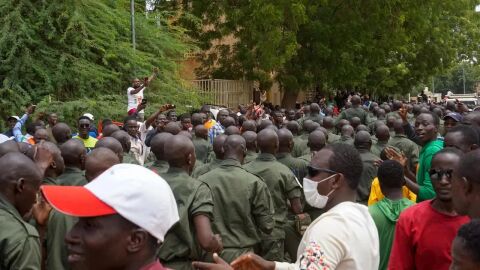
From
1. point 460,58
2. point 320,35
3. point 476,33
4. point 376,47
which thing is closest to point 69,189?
point 320,35

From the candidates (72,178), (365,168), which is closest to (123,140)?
(72,178)

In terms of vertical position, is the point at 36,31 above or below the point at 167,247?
above

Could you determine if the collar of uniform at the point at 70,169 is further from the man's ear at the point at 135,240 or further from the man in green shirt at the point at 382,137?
the man in green shirt at the point at 382,137

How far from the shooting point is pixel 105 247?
2.38 m

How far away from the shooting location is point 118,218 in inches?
93.7

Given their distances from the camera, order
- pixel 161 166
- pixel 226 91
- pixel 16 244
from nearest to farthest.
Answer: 1. pixel 16 244
2. pixel 161 166
3. pixel 226 91

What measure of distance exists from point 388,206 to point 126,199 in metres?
2.96

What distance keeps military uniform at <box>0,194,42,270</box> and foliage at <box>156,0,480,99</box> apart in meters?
18.0

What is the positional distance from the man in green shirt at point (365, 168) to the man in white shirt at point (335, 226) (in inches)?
158

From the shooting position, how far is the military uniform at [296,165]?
25.7 ft

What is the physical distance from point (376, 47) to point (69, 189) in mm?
24694

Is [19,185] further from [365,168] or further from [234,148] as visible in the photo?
[365,168]

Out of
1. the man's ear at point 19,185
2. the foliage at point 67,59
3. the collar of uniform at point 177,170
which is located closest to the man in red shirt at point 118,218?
the man's ear at point 19,185

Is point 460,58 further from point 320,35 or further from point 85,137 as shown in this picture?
point 85,137
